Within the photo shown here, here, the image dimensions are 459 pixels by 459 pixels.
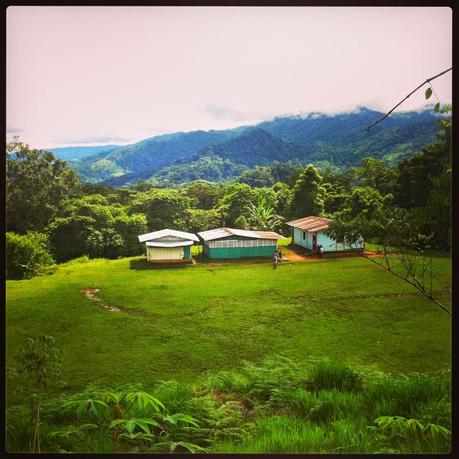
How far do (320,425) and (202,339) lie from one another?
97 cm

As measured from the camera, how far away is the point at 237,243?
3582 millimetres

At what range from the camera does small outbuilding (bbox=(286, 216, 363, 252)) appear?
11.6 ft

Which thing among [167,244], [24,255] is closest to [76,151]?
[24,255]

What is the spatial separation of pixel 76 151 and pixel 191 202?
885 mm

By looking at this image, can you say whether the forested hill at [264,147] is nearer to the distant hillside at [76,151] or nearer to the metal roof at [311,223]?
the distant hillside at [76,151]

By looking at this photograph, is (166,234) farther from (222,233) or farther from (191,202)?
Result: (222,233)

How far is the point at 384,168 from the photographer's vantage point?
3.52 metres

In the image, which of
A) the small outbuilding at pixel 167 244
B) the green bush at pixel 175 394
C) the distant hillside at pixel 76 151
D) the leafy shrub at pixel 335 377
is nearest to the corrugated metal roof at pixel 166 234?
the small outbuilding at pixel 167 244

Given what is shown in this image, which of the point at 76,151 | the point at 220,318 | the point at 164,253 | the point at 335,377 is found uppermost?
the point at 76,151

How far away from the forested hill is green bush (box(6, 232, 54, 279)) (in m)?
0.60

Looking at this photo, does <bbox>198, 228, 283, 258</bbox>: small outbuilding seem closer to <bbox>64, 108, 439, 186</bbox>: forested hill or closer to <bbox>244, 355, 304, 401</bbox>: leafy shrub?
<bbox>64, 108, 439, 186</bbox>: forested hill

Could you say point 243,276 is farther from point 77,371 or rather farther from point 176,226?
point 77,371
